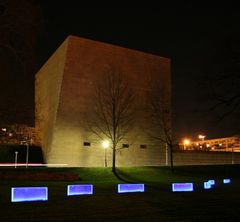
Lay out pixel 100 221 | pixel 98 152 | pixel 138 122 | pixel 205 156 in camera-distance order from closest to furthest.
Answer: pixel 100 221, pixel 98 152, pixel 138 122, pixel 205 156

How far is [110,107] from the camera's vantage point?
32344mm

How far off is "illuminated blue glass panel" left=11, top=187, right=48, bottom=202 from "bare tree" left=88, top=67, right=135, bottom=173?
18.8 metres

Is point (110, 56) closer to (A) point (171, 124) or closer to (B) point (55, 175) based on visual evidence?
(A) point (171, 124)

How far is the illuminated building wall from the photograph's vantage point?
30906mm

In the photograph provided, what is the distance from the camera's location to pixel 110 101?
106 feet

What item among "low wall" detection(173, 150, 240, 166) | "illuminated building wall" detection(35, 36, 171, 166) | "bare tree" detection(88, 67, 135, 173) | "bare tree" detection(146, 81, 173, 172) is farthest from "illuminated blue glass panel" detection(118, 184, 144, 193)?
"low wall" detection(173, 150, 240, 166)

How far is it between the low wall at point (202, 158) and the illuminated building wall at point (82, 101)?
2.33 meters

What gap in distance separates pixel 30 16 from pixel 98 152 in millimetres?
22529

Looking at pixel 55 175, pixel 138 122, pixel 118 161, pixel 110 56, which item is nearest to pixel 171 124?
pixel 138 122

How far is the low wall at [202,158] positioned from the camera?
37.2 metres

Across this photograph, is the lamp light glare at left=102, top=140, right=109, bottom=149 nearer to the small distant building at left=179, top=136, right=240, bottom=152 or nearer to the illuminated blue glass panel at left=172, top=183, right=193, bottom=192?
the small distant building at left=179, top=136, right=240, bottom=152

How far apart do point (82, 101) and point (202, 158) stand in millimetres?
16333

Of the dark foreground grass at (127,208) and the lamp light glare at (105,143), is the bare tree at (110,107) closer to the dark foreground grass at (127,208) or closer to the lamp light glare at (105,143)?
the lamp light glare at (105,143)

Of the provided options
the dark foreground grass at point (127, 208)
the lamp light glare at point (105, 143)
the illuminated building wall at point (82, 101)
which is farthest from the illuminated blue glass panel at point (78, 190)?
the lamp light glare at point (105, 143)
